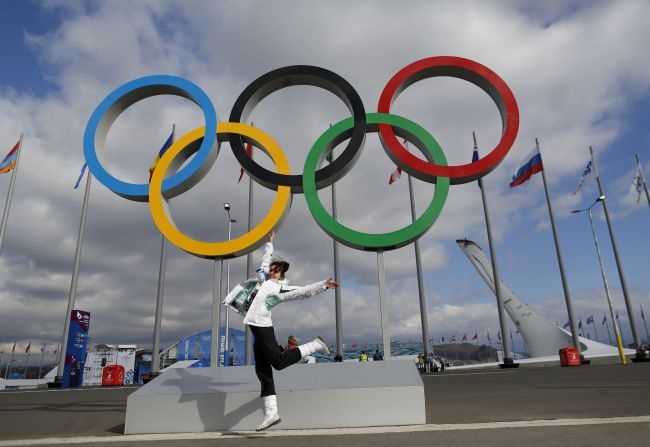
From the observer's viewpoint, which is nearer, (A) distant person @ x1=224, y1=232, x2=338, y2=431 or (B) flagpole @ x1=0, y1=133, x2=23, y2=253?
(A) distant person @ x1=224, y1=232, x2=338, y2=431

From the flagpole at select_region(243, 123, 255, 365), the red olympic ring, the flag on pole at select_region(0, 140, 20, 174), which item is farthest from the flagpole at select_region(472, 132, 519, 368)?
the flag on pole at select_region(0, 140, 20, 174)

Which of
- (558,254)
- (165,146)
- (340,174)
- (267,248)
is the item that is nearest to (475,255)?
(558,254)

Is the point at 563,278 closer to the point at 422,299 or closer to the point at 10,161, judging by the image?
the point at 422,299

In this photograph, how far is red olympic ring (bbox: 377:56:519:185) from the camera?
8.63m

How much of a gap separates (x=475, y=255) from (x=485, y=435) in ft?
140

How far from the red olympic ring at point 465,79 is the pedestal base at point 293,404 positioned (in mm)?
4310

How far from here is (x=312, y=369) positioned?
6.14 metres

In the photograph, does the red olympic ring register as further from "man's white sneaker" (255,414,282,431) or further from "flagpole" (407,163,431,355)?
"flagpole" (407,163,431,355)

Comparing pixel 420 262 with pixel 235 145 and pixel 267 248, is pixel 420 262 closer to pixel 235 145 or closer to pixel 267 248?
pixel 235 145

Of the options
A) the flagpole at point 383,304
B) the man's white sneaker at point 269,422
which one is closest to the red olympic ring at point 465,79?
the flagpole at point 383,304

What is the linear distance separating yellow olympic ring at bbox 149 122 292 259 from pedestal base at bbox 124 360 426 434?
2.99m

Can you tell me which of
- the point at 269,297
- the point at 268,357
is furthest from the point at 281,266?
the point at 268,357

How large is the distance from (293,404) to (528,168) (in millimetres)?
23340

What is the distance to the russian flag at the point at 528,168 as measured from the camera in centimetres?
2442
